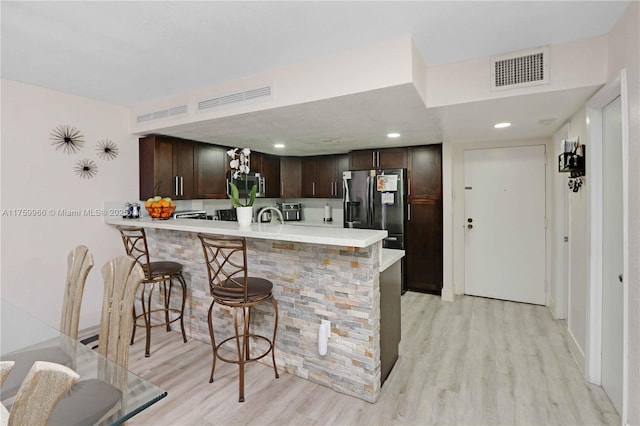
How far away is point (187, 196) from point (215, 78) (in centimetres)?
181

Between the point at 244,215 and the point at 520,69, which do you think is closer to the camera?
the point at 520,69

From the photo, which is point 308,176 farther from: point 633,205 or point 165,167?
point 633,205

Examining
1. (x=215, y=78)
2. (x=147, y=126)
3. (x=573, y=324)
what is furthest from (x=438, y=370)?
(x=147, y=126)

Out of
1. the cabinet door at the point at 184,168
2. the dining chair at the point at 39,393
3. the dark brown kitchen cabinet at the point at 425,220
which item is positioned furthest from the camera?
the dark brown kitchen cabinet at the point at 425,220

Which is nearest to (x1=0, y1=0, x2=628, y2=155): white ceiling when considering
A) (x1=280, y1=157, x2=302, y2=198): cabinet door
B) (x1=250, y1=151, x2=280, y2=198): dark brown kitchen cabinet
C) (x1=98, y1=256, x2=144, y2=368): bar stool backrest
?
(x1=98, y1=256, x2=144, y2=368): bar stool backrest

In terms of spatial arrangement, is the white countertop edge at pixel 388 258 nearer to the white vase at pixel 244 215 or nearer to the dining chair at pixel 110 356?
the white vase at pixel 244 215

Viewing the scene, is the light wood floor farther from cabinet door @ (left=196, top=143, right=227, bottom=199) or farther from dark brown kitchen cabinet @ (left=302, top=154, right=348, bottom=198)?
dark brown kitchen cabinet @ (left=302, top=154, right=348, bottom=198)

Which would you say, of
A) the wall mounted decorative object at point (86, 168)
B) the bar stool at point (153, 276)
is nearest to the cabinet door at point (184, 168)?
the wall mounted decorative object at point (86, 168)

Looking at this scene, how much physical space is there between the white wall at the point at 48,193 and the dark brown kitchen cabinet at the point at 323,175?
9.42 ft

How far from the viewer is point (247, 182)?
15.9 ft

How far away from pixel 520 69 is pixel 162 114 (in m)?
3.29

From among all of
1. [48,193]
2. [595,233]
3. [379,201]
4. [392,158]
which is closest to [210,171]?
[48,193]

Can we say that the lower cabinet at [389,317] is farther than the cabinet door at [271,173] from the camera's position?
No

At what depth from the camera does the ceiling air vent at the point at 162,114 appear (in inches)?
125
